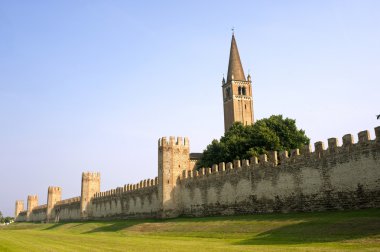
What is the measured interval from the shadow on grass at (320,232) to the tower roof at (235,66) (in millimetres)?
63207

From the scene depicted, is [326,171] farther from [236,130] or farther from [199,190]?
[236,130]

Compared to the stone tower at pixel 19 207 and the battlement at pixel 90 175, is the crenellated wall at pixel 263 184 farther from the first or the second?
the stone tower at pixel 19 207

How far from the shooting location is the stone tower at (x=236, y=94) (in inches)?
3169

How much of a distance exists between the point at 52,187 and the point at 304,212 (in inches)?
2584

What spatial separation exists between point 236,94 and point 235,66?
6.26 metres

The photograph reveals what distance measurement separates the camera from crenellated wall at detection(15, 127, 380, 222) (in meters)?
23.0

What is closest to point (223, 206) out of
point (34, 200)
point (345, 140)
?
point (345, 140)

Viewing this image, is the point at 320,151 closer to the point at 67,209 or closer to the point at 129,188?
the point at 129,188

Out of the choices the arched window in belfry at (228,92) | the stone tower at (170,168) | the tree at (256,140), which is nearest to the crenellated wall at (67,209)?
the tree at (256,140)

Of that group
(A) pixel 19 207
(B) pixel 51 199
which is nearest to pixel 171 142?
(B) pixel 51 199

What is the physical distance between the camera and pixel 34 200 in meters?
96.7

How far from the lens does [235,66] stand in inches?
3258

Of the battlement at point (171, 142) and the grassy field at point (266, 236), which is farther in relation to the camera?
the battlement at point (171, 142)

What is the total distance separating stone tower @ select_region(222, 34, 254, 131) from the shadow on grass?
59.3m
